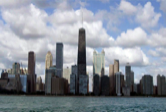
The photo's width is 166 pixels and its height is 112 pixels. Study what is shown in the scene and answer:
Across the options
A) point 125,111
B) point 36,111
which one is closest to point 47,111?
point 36,111

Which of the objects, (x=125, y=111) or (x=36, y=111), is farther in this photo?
(x=125, y=111)

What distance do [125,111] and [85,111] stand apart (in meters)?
18.6

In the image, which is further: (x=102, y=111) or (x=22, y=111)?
(x=102, y=111)

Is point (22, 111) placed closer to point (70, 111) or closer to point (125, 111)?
point (70, 111)

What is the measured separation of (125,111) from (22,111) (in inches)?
1720

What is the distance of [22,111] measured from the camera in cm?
11312

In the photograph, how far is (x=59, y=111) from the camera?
115625mm

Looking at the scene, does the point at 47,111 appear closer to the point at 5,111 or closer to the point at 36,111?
the point at 36,111

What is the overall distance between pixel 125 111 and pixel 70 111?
24.8m

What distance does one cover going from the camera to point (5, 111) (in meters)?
112

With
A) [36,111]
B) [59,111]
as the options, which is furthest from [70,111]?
[36,111]

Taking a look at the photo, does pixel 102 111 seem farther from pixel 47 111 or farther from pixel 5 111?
pixel 5 111

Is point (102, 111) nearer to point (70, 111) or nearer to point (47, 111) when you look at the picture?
point (70, 111)

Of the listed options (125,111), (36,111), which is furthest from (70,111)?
(125,111)
